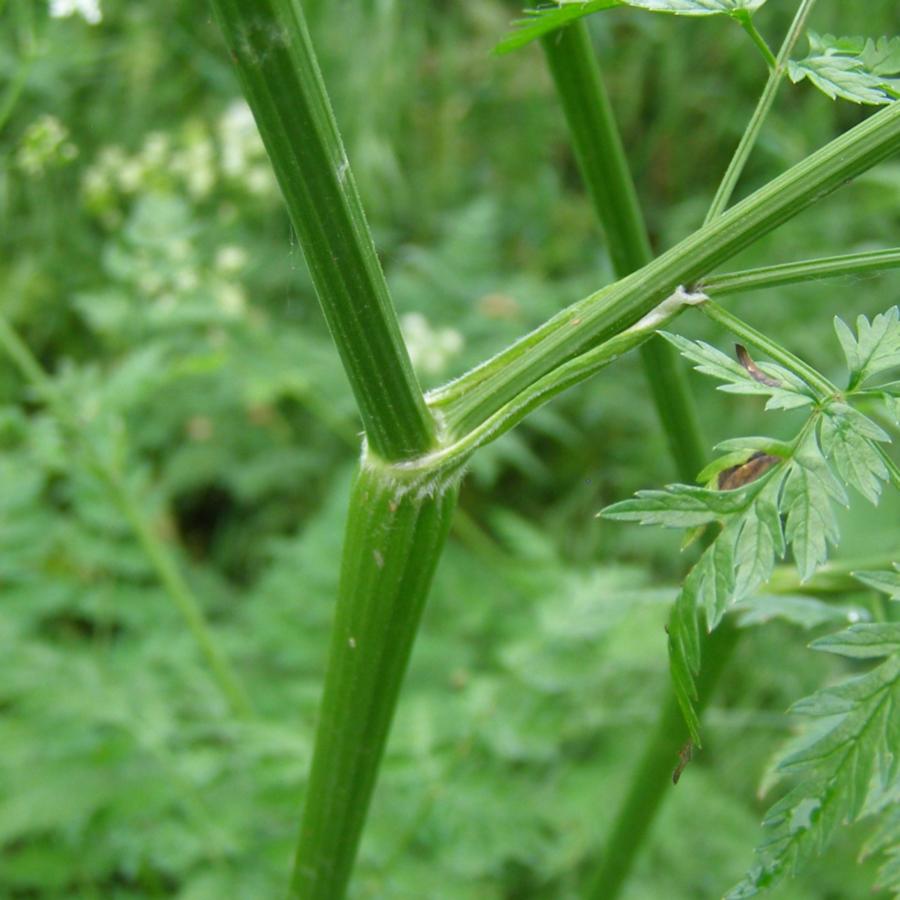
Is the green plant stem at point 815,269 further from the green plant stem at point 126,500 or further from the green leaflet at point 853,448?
the green plant stem at point 126,500

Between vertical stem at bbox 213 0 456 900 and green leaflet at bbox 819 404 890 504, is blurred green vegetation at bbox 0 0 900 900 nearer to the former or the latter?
vertical stem at bbox 213 0 456 900

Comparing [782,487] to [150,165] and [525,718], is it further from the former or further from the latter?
[150,165]

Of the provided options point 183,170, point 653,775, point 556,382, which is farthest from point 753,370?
point 183,170

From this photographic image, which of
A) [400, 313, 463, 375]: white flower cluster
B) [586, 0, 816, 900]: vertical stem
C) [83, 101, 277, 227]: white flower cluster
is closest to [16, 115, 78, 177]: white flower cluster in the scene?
[586, 0, 816, 900]: vertical stem

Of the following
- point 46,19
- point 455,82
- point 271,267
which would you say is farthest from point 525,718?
point 455,82

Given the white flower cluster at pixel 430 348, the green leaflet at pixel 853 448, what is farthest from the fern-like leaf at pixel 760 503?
the white flower cluster at pixel 430 348

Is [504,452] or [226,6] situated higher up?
[226,6]
